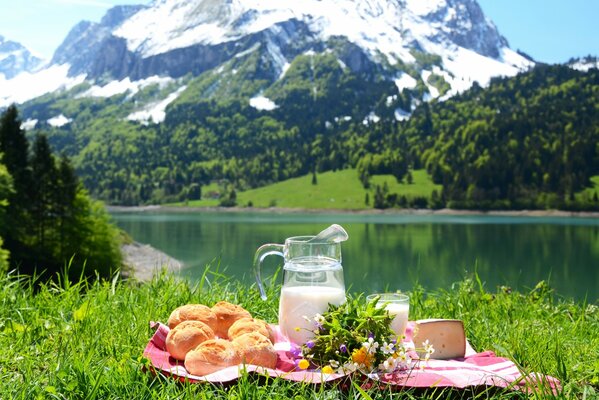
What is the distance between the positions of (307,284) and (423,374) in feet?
3.05

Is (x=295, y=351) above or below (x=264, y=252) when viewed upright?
below

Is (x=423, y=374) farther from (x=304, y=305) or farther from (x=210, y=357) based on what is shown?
(x=210, y=357)

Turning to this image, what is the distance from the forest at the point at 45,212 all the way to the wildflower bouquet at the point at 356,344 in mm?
41948

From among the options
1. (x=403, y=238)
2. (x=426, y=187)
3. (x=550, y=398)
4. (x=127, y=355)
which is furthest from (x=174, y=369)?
(x=426, y=187)

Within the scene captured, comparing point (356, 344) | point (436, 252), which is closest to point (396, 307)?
point (356, 344)

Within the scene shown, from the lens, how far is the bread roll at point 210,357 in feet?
10.9

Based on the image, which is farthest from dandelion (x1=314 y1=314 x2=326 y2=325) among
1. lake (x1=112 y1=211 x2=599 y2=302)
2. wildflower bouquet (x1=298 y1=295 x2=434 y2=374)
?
lake (x1=112 y1=211 x2=599 y2=302)

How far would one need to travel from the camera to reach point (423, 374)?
3320 mm

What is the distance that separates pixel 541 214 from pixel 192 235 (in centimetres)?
9955

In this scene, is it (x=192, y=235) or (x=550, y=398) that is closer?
(x=550, y=398)

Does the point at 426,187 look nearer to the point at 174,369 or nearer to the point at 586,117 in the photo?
the point at 586,117

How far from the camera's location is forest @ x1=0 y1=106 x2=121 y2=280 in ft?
144

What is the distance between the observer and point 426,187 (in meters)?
178

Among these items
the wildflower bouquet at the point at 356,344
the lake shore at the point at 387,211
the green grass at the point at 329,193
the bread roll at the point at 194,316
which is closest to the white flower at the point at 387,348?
the wildflower bouquet at the point at 356,344
